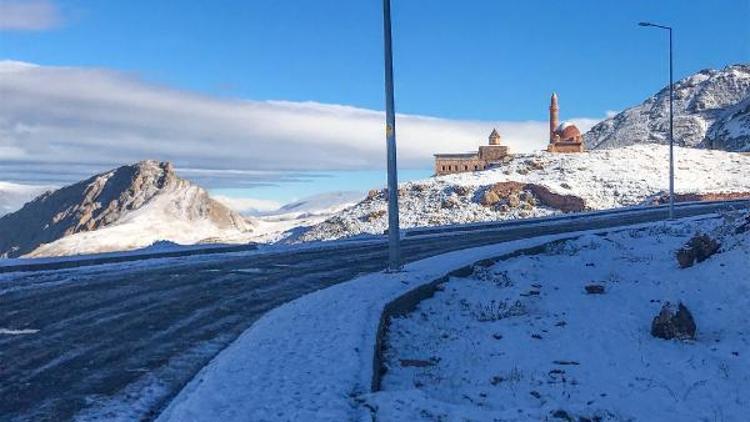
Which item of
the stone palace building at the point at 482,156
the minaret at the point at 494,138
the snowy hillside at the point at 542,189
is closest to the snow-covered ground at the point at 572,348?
the snowy hillside at the point at 542,189

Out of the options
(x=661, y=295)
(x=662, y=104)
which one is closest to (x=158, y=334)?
(x=661, y=295)

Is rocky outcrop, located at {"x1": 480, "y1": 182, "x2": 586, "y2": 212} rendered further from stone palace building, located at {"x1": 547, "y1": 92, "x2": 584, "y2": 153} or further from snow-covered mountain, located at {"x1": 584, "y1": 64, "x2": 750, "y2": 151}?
snow-covered mountain, located at {"x1": 584, "y1": 64, "x2": 750, "y2": 151}

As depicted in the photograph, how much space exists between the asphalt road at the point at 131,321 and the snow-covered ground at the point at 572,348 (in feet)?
8.15

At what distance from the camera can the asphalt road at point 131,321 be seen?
22.1 feet

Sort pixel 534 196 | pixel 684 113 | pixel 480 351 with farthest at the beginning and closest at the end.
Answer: pixel 684 113
pixel 534 196
pixel 480 351

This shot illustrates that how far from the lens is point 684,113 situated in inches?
6545

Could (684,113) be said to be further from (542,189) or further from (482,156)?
(542,189)

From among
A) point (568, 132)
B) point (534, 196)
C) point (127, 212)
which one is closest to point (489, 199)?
point (534, 196)

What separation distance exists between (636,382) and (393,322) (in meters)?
3.68

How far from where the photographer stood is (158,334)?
952cm

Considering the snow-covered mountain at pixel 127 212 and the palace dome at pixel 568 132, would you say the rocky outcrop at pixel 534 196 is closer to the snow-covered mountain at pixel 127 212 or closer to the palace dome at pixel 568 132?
the palace dome at pixel 568 132

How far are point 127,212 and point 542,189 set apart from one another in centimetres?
8762

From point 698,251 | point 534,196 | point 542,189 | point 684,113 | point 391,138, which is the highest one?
point 684,113

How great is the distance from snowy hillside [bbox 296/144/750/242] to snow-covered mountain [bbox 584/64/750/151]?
253 feet
